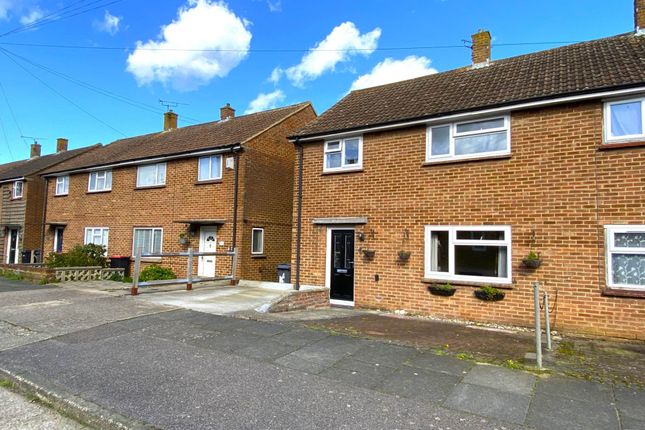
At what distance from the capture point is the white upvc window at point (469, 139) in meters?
8.66

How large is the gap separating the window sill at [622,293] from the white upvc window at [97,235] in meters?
17.8

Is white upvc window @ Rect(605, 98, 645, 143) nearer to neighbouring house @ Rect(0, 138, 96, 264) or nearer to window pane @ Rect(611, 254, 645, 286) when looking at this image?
window pane @ Rect(611, 254, 645, 286)

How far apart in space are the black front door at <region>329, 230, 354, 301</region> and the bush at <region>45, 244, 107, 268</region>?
370 inches

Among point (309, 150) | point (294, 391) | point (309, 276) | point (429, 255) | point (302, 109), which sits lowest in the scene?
point (294, 391)

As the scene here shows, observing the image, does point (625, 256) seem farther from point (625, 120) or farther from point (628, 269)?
point (625, 120)

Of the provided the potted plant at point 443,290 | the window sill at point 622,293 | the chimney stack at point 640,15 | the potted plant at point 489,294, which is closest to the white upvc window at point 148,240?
the potted plant at point 443,290

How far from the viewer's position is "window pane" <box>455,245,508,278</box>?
8.45 metres

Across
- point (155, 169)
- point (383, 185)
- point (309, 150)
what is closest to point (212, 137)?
point (155, 169)

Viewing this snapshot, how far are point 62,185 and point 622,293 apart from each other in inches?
920

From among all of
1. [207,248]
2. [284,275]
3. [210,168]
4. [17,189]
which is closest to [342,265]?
[284,275]

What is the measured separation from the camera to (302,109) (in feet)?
58.7

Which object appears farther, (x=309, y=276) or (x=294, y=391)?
(x=309, y=276)

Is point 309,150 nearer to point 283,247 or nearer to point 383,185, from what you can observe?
point 383,185

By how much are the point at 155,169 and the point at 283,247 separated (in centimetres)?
614
